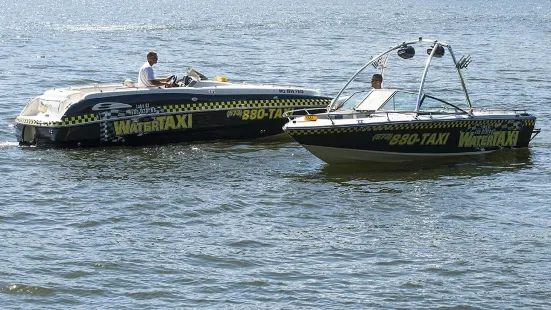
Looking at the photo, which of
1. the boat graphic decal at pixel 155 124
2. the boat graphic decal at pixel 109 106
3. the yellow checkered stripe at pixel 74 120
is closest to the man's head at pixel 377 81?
the boat graphic decal at pixel 155 124

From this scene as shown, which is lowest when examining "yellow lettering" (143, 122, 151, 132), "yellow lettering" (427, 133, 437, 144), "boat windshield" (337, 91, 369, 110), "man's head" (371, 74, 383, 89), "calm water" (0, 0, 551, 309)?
"calm water" (0, 0, 551, 309)

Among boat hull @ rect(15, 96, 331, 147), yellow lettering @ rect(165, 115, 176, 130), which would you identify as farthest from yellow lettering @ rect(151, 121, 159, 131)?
yellow lettering @ rect(165, 115, 176, 130)

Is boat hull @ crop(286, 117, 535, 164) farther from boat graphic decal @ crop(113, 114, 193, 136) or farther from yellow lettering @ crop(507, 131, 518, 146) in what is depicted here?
boat graphic decal @ crop(113, 114, 193, 136)

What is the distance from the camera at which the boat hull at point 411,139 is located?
18.7m

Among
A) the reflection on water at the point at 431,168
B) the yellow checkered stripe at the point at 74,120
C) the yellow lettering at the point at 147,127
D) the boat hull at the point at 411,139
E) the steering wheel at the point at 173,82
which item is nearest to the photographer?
the boat hull at the point at 411,139

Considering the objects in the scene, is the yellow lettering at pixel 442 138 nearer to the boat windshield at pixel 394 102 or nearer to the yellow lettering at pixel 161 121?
the boat windshield at pixel 394 102

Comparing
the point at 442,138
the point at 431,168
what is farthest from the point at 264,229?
the point at 442,138

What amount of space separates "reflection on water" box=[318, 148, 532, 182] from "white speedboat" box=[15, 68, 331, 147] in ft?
9.03

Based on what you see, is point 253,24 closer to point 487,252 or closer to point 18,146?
point 18,146

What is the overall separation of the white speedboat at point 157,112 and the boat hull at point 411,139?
10.1ft

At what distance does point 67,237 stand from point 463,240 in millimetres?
5659

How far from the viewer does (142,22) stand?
73375mm

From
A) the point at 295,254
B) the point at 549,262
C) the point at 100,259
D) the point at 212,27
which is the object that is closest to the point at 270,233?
the point at 295,254

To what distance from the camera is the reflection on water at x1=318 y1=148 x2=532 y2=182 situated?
1898 cm
